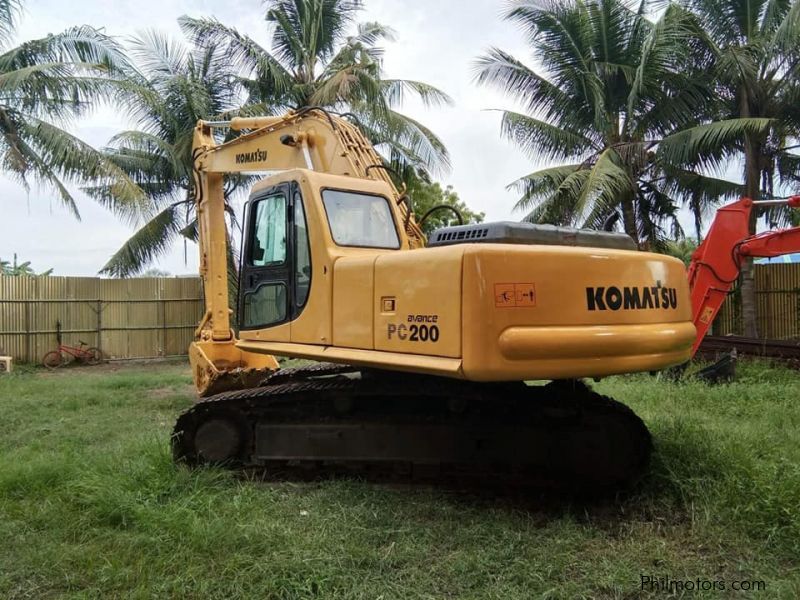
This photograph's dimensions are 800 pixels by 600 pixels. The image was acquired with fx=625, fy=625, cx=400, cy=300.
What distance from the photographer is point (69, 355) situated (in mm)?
15039

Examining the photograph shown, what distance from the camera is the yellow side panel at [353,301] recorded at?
4008mm

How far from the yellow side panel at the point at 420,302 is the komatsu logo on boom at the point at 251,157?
2.96 meters

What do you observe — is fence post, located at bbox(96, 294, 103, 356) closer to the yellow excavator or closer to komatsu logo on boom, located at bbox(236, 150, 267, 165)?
komatsu logo on boom, located at bbox(236, 150, 267, 165)

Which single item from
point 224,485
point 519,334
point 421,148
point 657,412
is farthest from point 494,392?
point 421,148

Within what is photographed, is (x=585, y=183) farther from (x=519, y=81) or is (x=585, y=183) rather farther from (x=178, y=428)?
(x=178, y=428)

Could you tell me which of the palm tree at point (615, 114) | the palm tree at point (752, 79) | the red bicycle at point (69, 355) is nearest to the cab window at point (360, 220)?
the palm tree at point (615, 114)

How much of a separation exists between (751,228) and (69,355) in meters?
15.7

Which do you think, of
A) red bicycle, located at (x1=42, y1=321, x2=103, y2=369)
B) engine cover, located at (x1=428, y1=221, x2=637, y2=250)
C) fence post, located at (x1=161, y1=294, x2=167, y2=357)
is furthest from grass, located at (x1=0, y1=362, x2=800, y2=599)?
fence post, located at (x1=161, y1=294, x2=167, y2=357)

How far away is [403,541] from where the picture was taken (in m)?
3.65

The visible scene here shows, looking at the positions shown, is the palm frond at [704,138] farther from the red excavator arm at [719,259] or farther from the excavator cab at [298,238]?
the excavator cab at [298,238]

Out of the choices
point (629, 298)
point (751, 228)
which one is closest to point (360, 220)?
point (629, 298)

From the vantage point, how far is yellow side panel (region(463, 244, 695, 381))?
3.35 meters

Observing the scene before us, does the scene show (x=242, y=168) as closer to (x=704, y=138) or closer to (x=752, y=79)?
(x=704, y=138)

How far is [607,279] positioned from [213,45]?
580 inches
